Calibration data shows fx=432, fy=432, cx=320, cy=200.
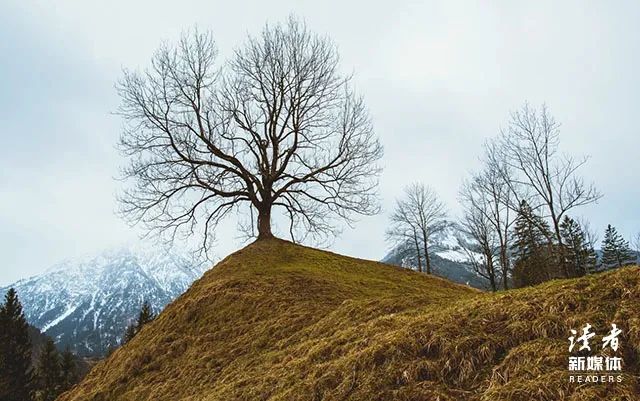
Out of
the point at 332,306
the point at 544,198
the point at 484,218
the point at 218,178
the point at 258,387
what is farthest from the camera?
the point at 484,218

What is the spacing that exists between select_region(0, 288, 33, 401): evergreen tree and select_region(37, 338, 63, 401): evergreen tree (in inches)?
172

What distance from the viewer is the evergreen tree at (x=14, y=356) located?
Result: 3828 centimetres

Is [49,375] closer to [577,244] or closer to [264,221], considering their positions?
[264,221]

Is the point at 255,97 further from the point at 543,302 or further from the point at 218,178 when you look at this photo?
the point at 543,302

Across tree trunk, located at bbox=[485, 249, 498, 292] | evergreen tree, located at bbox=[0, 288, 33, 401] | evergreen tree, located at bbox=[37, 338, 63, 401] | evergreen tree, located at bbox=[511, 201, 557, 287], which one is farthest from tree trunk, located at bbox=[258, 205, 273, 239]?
evergreen tree, located at bbox=[37, 338, 63, 401]

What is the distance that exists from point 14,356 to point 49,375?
8.94 metres

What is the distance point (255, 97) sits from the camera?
18.1 metres

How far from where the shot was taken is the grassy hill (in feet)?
14.7

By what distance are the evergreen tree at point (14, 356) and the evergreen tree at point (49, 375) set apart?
438 centimetres

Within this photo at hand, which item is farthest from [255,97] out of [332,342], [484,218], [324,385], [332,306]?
[484,218]

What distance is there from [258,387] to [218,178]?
38.9 ft

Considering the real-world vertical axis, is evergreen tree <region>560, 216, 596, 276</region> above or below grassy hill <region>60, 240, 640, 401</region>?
above

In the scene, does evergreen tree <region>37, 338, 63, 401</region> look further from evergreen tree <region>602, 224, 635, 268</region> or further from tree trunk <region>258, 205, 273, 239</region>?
evergreen tree <region>602, 224, 635, 268</region>

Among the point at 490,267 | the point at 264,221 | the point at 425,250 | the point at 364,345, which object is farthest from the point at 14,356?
→ the point at 364,345
